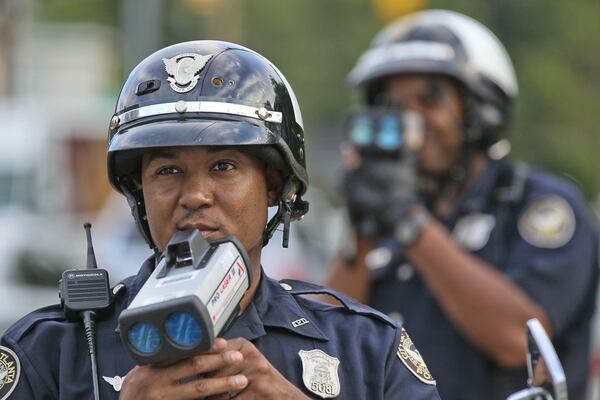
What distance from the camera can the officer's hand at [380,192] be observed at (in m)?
6.32

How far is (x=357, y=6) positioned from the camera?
46.7 meters

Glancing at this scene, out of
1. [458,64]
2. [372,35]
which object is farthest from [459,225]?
[372,35]

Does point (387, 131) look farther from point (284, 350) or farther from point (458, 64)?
point (284, 350)

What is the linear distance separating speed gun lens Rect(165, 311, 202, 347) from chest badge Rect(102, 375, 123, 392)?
1.76 ft

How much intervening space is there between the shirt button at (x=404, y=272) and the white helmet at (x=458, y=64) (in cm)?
61

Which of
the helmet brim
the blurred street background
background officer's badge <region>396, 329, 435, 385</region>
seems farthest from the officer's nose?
the blurred street background

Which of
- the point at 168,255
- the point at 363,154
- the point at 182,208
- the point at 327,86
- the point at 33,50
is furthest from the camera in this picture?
the point at 327,86

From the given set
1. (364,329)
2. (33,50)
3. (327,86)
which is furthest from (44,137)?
(327,86)

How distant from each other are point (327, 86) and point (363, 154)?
39.6 meters

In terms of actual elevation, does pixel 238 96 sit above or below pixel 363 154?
above

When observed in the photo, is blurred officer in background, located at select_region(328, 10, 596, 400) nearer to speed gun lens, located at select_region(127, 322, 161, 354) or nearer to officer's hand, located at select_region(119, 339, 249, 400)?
officer's hand, located at select_region(119, 339, 249, 400)

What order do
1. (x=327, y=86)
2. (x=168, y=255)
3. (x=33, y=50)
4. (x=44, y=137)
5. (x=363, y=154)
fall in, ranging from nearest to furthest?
(x=168, y=255) → (x=363, y=154) → (x=44, y=137) → (x=33, y=50) → (x=327, y=86)

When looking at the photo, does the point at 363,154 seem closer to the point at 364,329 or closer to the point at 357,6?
the point at 364,329

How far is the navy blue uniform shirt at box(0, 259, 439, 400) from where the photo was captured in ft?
12.7
